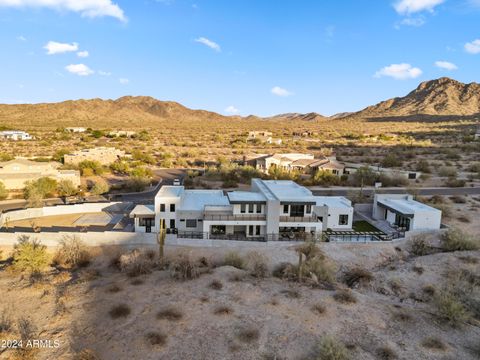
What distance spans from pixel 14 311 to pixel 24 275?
468 cm

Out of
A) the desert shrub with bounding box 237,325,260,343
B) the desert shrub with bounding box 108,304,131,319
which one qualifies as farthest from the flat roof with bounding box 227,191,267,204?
the desert shrub with bounding box 237,325,260,343

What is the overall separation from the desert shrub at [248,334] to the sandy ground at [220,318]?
110 mm

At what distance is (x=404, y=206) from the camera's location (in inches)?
1261

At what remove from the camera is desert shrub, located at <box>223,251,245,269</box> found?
2302 centimetres

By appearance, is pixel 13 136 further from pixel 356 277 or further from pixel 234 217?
pixel 356 277

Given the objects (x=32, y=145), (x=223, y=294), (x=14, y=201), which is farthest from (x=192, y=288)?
(x=32, y=145)

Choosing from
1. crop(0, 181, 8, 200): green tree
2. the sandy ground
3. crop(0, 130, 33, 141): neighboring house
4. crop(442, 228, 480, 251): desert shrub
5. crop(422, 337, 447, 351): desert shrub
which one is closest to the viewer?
the sandy ground

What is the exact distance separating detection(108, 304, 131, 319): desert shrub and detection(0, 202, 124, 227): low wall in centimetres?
1909

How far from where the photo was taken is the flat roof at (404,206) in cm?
3064

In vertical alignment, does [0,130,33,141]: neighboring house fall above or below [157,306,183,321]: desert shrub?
above

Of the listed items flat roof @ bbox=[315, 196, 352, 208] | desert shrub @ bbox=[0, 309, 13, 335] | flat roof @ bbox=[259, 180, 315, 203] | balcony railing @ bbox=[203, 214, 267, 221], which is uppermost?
flat roof @ bbox=[259, 180, 315, 203]

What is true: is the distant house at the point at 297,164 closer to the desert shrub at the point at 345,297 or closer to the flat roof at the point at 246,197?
the flat roof at the point at 246,197

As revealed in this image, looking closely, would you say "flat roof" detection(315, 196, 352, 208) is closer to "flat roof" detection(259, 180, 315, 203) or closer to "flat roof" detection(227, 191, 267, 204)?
"flat roof" detection(259, 180, 315, 203)

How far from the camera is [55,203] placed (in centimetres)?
3772
